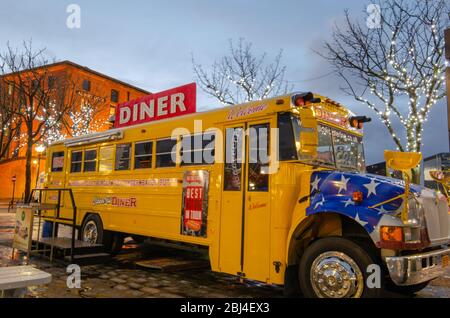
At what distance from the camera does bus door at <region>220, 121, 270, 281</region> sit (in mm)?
5539

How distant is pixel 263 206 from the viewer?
5594 mm

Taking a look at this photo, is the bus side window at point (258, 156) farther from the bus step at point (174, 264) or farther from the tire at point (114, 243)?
the tire at point (114, 243)

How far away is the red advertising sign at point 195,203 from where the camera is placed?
648cm

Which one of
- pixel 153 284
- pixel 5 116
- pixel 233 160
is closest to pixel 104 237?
pixel 153 284

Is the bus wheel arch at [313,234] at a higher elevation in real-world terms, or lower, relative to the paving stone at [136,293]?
higher

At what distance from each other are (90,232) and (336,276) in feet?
20.3

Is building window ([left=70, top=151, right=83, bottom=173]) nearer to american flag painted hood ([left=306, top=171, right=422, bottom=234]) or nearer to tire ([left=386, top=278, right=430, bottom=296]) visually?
american flag painted hood ([left=306, top=171, right=422, bottom=234])

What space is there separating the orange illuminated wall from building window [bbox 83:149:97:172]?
22123mm

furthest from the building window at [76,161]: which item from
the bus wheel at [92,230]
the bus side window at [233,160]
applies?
the bus side window at [233,160]

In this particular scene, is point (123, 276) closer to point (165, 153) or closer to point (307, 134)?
point (165, 153)

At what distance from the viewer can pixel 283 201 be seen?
535 centimetres

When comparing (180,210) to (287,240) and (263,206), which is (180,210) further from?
(287,240)

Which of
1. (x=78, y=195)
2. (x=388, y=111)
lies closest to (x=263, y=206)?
(x=78, y=195)

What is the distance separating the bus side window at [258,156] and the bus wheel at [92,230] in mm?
4450
